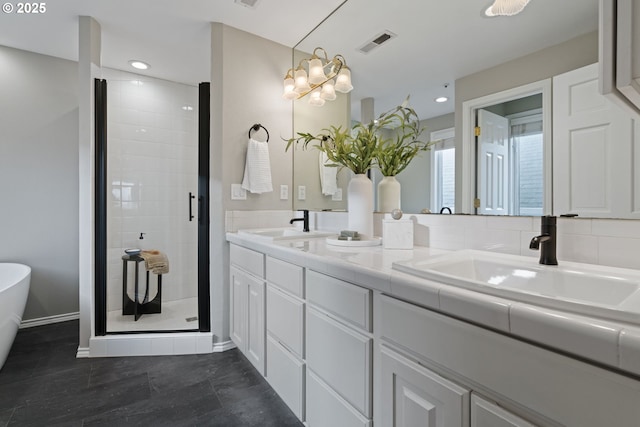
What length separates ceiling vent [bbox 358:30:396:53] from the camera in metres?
1.80

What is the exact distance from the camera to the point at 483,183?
1.28 meters

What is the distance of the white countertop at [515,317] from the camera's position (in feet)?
1.59

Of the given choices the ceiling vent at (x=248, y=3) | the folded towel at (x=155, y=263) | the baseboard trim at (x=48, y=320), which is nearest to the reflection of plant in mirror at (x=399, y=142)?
the ceiling vent at (x=248, y=3)

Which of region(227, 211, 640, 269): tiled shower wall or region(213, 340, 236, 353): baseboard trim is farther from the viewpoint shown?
region(213, 340, 236, 353): baseboard trim

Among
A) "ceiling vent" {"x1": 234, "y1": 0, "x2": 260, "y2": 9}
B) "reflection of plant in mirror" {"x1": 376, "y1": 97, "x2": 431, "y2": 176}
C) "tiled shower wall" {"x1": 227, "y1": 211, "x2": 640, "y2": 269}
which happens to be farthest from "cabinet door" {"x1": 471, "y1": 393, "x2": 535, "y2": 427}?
"ceiling vent" {"x1": 234, "y1": 0, "x2": 260, "y2": 9}

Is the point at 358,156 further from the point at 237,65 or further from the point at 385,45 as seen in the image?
the point at 237,65

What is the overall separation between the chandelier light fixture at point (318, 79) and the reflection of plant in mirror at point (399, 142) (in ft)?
1.65

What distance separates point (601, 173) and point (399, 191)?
32.5 inches

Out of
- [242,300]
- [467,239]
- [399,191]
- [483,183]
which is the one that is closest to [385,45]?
[399,191]

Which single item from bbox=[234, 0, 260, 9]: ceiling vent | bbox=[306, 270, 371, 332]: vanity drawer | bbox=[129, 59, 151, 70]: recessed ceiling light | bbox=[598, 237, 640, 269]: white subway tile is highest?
bbox=[129, 59, 151, 70]: recessed ceiling light

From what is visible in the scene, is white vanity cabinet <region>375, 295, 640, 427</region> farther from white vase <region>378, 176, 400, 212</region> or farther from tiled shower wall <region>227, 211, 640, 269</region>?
white vase <region>378, 176, 400, 212</region>

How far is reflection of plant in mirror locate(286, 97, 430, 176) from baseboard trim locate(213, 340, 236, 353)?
1.55 metres

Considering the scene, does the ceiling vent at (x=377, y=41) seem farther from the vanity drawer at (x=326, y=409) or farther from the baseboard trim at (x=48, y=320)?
the baseboard trim at (x=48, y=320)

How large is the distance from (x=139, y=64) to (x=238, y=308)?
2.46 m
